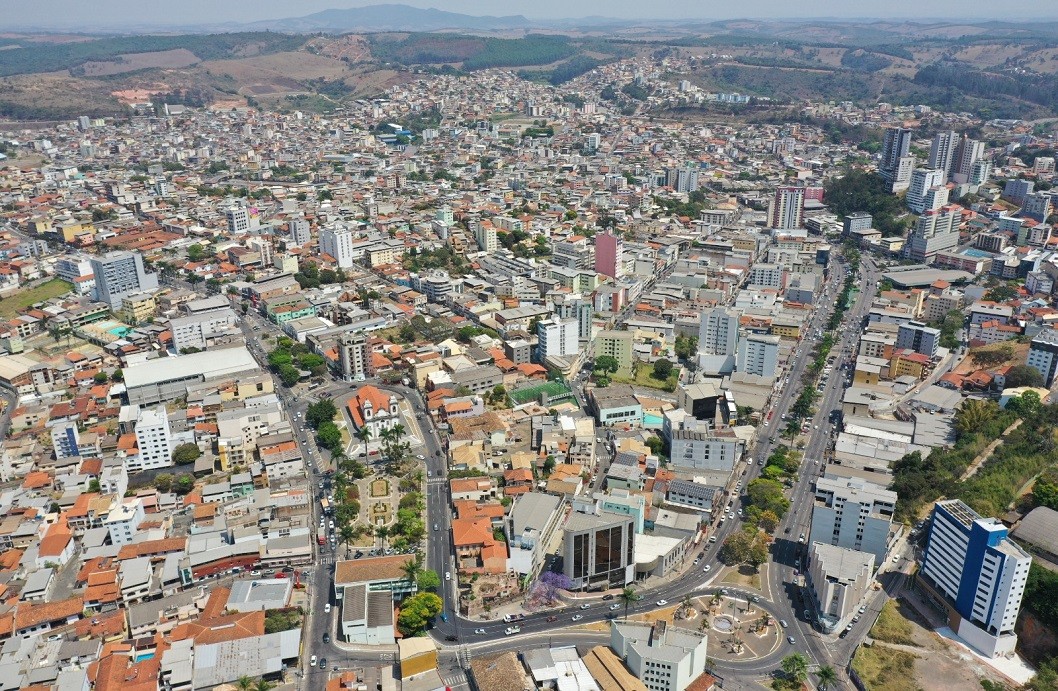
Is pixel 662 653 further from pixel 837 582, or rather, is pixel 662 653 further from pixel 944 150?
pixel 944 150

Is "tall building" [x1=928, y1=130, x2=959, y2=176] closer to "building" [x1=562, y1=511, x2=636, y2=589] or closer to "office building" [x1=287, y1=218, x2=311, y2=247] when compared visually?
"office building" [x1=287, y1=218, x2=311, y2=247]

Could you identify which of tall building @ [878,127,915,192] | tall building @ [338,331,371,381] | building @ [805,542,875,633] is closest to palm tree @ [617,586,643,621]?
building @ [805,542,875,633]

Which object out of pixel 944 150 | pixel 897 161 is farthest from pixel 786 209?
pixel 944 150

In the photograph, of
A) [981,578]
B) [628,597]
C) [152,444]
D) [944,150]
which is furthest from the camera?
[944,150]

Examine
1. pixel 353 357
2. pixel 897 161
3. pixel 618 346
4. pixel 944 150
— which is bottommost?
pixel 353 357

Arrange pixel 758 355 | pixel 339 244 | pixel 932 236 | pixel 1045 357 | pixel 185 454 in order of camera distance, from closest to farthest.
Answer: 1. pixel 185 454
2. pixel 1045 357
3. pixel 758 355
4. pixel 339 244
5. pixel 932 236

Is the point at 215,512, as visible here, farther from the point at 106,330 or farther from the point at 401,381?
the point at 106,330
